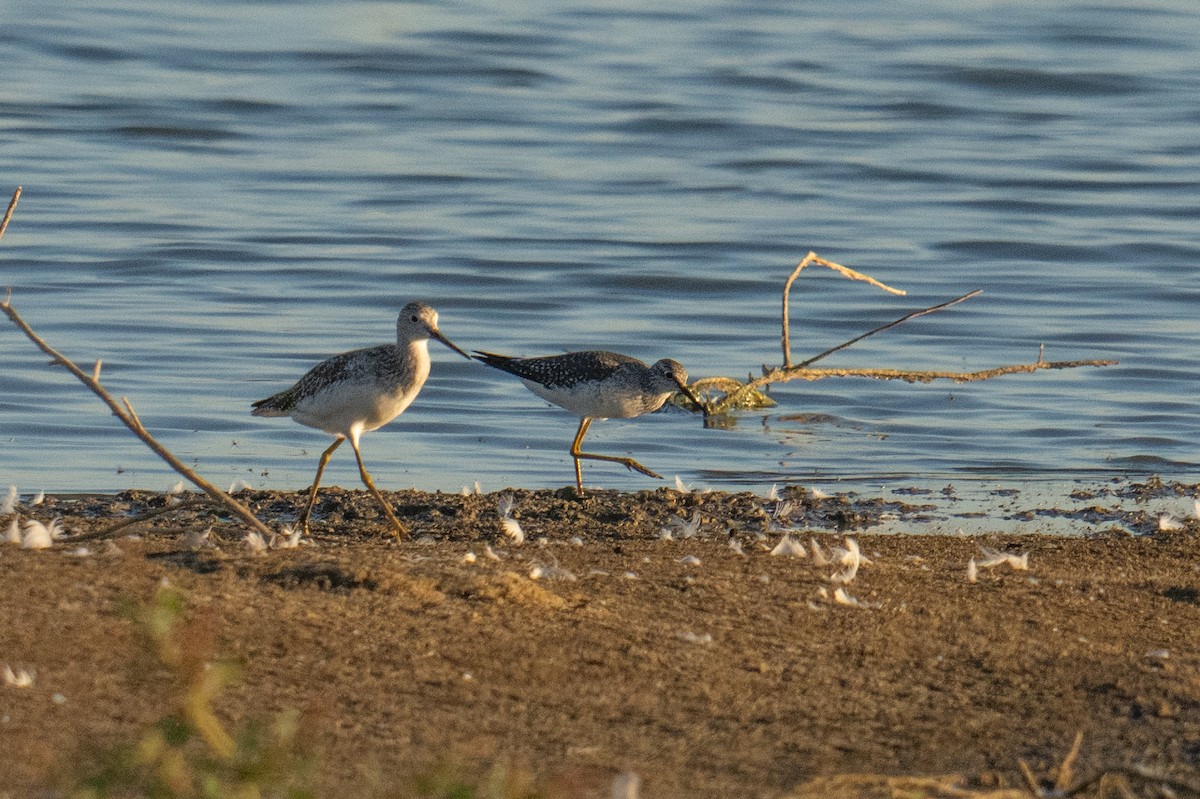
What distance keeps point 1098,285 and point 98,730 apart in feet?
40.3

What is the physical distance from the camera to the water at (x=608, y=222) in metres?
10.9

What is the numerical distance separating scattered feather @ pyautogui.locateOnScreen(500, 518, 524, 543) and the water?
192 centimetres

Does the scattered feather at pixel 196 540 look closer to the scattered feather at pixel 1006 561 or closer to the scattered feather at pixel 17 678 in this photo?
the scattered feather at pixel 17 678

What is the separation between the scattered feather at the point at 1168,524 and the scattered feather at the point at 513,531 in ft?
9.65

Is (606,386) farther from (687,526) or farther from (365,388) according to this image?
(365,388)

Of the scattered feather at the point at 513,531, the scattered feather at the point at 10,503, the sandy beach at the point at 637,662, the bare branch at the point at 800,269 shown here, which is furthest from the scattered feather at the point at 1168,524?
the scattered feather at the point at 10,503

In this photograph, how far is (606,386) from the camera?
9.79 metres

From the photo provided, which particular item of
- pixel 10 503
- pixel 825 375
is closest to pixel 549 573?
pixel 10 503

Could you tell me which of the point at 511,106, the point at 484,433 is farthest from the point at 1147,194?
the point at 484,433

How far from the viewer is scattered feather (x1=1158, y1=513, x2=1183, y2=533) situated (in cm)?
827

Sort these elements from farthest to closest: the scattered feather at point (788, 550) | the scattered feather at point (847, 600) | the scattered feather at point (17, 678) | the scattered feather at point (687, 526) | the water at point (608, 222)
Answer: the water at point (608, 222) → the scattered feather at point (687, 526) → the scattered feather at point (788, 550) → the scattered feather at point (847, 600) → the scattered feather at point (17, 678)

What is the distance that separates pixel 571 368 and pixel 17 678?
542cm

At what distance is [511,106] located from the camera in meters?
22.6

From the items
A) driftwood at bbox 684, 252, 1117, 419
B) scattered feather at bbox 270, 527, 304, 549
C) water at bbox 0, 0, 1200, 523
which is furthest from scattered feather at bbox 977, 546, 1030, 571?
driftwood at bbox 684, 252, 1117, 419
